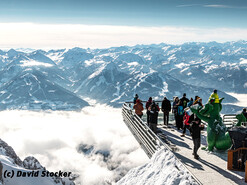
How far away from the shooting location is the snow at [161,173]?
326 inches

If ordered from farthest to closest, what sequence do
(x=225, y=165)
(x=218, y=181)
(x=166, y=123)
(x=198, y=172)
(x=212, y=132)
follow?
(x=166, y=123) → (x=212, y=132) → (x=225, y=165) → (x=198, y=172) → (x=218, y=181)

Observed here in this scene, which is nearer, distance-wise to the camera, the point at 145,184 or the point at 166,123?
the point at 145,184

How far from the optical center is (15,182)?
165ft

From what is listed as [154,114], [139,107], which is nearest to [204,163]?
[154,114]

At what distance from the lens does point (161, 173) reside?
9016mm

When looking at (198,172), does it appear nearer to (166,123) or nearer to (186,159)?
(186,159)

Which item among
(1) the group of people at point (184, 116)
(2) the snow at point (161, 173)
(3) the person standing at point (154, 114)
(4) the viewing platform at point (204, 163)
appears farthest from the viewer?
(3) the person standing at point (154, 114)

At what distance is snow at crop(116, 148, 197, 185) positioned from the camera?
27.2 ft

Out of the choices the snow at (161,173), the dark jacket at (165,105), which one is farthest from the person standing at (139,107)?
the snow at (161,173)

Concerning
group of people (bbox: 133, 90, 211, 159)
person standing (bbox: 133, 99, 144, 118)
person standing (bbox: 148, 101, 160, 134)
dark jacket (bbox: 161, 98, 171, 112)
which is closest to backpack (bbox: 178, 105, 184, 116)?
group of people (bbox: 133, 90, 211, 159)

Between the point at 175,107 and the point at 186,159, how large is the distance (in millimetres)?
5583

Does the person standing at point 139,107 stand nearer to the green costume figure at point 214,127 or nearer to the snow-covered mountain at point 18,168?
the green costume figure at point 214,127

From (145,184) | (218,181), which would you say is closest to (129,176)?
(145,184)

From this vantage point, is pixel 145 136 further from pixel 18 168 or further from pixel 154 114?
pixel 18 168
